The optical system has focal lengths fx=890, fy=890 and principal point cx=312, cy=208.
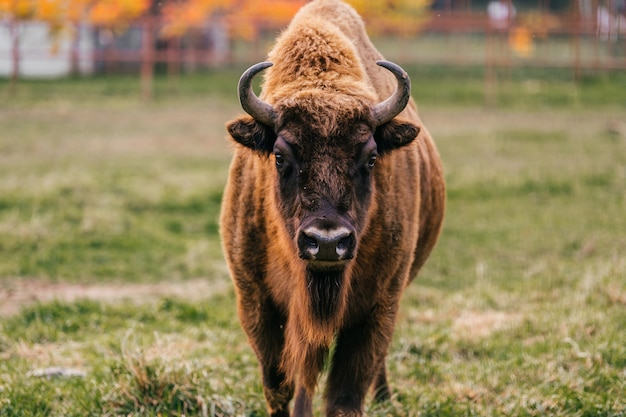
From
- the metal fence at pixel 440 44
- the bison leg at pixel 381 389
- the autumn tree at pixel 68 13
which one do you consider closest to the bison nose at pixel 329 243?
the bison leg at pixel 381 389

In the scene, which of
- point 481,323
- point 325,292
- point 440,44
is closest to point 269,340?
point 325,292

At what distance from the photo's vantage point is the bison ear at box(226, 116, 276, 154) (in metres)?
4.48

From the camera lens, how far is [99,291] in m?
8.48

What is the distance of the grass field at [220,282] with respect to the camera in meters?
5.40

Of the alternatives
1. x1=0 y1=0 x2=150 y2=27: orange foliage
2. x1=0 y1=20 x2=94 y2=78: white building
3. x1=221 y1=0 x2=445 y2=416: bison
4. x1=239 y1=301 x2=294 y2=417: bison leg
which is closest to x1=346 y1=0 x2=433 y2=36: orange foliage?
x1=0 y1=0 x2=150 y2=27: orange foliage

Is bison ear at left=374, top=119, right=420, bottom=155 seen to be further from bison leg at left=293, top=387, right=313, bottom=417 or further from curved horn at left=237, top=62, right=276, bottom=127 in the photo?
bison leg at left=293, top=387, right=313, bottom=417

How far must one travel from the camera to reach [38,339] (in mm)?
6797

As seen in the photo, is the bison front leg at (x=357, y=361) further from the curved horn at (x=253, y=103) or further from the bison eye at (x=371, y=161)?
the curved horn at (x=253, y=103)

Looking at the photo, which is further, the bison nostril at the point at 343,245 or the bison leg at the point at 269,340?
the bison leg at the point at 269,340

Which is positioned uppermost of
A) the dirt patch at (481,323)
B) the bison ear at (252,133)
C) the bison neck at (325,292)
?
the bison ear at (252,133)

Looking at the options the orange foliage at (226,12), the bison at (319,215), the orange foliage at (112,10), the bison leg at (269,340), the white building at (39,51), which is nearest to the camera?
the bison at (319,215)

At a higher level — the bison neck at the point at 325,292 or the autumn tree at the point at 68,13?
the bison neck at the point at 325,292

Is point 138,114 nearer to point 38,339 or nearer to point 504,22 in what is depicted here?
point 504,22

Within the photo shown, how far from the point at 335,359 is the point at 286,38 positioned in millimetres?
1810
